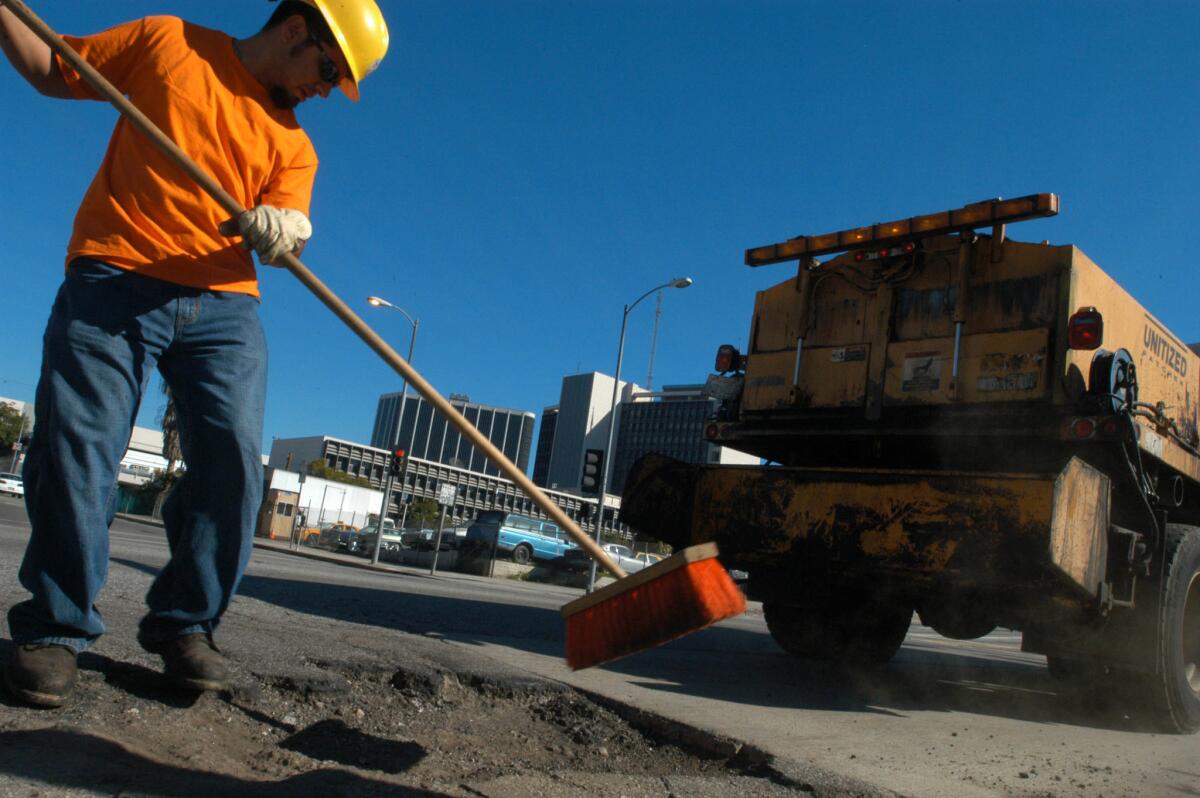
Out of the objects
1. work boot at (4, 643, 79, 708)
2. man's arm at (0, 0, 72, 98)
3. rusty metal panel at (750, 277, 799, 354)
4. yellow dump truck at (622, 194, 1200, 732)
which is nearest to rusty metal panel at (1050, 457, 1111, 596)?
yellow dump truck at (622, 194, 1200, 732)

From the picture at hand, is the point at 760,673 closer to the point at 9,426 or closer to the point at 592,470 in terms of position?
the point at 592,470

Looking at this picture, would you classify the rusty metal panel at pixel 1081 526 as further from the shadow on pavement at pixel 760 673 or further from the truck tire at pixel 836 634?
the truck tire at pixel 836 634

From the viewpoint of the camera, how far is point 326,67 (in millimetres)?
2551

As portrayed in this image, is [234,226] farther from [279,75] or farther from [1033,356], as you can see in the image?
[1033,356]

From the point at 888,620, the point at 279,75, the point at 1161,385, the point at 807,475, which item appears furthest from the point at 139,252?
the point at 1161,385

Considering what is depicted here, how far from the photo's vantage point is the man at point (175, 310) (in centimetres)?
222

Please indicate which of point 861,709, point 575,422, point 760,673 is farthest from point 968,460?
point 575,422

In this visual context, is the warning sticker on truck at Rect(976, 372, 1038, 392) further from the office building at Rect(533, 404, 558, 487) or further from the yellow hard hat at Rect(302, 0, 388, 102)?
the office building at Rect(533, 404, 558, 487)

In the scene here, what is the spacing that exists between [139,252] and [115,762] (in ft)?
4.03

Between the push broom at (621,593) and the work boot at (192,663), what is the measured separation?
93 centimetres

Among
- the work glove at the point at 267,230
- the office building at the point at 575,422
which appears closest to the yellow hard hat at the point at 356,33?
the work glove at the point at 267,230

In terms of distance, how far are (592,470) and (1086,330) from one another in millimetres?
14117

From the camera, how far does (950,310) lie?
5055 millimetres

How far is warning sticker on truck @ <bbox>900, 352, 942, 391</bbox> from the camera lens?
4.98m
